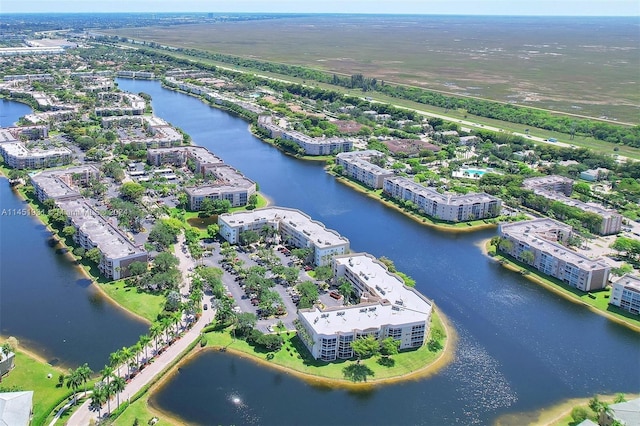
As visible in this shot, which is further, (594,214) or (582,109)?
(582,109)

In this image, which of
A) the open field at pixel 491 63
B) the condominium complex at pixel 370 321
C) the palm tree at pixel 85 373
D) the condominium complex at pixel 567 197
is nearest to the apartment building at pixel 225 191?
the condominium complex at pixel 370 321

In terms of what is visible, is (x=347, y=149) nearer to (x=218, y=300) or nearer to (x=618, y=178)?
(x=618, y=178)

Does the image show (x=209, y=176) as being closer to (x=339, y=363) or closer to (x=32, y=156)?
(x=32, y=156)

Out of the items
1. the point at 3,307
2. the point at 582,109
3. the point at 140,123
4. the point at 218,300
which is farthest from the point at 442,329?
the point at 582,109

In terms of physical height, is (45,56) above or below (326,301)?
above

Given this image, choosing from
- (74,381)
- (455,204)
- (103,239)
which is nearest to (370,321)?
(74,381)

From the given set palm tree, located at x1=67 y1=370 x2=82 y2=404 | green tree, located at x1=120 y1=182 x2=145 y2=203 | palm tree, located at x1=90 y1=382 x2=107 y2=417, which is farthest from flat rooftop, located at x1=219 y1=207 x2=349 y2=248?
palm tree, located at x1=90 y1=382 x2=107 y2=417

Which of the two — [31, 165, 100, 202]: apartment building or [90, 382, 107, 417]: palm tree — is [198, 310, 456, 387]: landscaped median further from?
[31, 165, 100, 202]: apartment building
